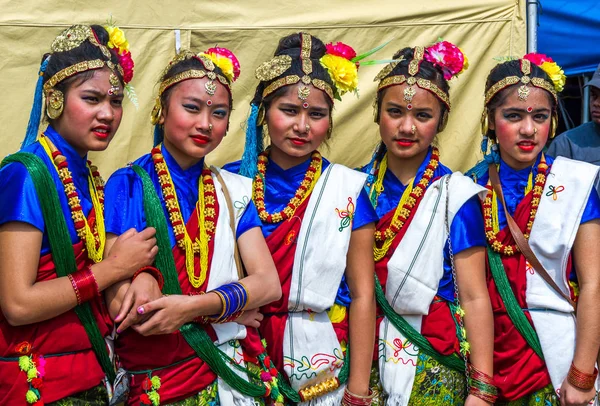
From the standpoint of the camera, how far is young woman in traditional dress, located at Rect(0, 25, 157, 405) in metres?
2.37

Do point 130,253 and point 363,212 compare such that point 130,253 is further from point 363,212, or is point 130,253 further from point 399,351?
point 399,351

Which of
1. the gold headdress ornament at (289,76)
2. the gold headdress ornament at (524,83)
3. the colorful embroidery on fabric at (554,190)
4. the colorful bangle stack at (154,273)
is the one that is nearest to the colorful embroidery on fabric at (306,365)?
the colorful bangle stack at (154,273)

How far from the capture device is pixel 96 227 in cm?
258

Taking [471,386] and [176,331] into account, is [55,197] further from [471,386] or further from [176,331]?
[471,386]

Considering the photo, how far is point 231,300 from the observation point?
2553 millimetres

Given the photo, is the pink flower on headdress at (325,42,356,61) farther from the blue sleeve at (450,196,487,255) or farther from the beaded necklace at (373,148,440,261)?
the blue sleeve at (450,196,487,255)

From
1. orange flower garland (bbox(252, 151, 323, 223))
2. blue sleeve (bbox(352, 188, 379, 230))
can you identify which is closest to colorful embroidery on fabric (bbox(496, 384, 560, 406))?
blue sleeve (bbox(352, 188, 379, 230))

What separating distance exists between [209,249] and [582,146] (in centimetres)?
274

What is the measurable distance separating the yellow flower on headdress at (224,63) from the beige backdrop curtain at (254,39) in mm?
1646

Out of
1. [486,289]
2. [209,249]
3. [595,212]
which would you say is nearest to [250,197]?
[209,249]

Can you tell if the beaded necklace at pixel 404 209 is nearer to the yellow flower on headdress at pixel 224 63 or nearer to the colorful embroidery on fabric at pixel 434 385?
the colorful embroidery on fabric at pixel 434 385

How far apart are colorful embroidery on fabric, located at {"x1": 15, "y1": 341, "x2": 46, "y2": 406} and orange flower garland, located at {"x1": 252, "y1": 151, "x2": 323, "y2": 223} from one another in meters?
1.01

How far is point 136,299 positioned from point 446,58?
1.74 meters

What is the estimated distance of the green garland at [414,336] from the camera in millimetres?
2963
